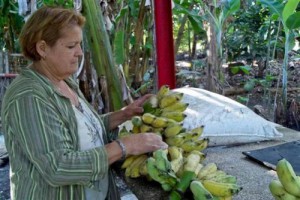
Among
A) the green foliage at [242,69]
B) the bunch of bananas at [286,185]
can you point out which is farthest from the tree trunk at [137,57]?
the bunch of bananas at [286,185]

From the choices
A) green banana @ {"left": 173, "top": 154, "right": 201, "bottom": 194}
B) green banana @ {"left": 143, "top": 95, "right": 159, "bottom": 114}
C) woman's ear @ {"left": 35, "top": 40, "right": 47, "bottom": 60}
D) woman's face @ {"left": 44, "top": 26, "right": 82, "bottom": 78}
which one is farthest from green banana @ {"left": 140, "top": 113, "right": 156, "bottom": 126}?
woman's ear @ {"left": 35, "top": 40, "right": 47, "bottom": 60}

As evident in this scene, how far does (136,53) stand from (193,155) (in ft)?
11.7

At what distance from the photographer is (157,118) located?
1.49 metres

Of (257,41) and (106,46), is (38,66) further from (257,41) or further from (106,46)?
(257,41)

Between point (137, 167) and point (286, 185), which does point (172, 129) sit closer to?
point (137, 167)

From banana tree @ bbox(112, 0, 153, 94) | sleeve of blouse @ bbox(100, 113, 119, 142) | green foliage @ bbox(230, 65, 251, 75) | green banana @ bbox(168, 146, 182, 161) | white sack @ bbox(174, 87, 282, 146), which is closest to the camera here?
green banana @ bbox(168, 146, 182, 161)

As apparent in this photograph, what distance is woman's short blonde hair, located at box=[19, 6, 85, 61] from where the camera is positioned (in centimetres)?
125

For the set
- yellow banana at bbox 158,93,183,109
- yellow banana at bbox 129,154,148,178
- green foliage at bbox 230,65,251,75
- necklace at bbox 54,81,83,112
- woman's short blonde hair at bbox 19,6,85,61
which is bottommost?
green foliage at bbox 230,65,251,75

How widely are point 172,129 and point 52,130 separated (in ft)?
1.57

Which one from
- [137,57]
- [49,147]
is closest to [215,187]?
[49,147]

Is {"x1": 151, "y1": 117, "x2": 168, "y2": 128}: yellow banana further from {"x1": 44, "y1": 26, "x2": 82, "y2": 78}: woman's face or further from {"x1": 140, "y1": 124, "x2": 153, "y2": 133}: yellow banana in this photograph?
{"x1": 44, "y1": 26, "x2": 82, "y2": 78}: woman's face

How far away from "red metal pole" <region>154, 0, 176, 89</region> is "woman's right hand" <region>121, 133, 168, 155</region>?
4.15 feet

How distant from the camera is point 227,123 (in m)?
2.08

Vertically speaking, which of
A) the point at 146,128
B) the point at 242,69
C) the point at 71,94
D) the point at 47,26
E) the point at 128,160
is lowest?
the point at 242,69
